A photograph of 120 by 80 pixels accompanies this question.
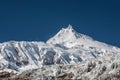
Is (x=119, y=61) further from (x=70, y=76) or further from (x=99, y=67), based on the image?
(x=70, y=76)

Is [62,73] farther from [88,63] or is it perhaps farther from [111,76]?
[111,76]

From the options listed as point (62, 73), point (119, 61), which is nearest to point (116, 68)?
point (119, 61)

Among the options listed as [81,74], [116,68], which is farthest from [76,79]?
[116,68]

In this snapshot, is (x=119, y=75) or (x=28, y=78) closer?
(x=119, y=75)

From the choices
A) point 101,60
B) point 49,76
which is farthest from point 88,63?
point 49,76

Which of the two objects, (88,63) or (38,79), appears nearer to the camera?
(38,79)

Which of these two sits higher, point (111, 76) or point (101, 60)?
point (101, 60)

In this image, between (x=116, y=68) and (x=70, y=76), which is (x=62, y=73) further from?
(x=116, y=68)
